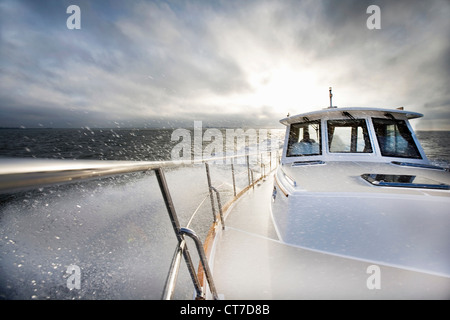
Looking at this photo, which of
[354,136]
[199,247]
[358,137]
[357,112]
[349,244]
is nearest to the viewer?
[199,247]

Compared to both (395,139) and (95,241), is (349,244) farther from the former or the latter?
(95,241)

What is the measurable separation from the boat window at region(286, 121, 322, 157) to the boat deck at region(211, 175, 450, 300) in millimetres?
1698

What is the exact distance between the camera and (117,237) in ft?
11.6

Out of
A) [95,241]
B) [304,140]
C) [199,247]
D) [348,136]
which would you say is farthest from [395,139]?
[95,241]

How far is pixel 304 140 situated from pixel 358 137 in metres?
0.84

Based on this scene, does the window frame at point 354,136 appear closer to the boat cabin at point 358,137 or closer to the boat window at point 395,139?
the boat cabin at point 358,137

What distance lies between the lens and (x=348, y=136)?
3588mm

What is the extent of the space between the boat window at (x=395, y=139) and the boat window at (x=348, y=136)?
6.6 inches

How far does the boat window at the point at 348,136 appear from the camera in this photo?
3004mm

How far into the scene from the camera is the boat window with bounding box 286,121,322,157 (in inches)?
128

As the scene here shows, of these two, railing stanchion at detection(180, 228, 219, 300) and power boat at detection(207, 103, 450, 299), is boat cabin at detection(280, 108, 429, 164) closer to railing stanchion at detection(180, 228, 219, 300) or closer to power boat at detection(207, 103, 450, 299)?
power boat at detection(207, 103, 450, 299)

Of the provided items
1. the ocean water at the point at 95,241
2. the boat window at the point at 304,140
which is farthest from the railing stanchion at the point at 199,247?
the boat window at the point at 304,140

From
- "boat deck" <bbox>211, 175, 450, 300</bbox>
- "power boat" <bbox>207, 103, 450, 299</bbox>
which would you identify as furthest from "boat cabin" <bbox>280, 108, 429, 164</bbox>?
"boat deck" <bbox>211, 175, 450, 300</bbox>
